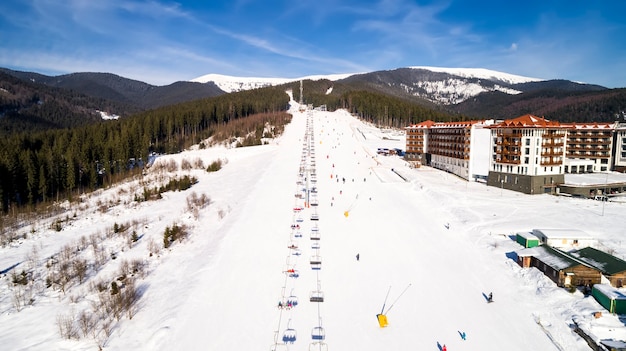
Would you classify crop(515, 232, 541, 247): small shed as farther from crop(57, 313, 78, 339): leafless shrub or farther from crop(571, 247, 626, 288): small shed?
crop(57, 313, 78, 339): leafless shrub

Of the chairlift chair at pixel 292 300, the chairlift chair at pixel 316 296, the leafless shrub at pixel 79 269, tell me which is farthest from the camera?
the leafless shrub at pixel 79 269

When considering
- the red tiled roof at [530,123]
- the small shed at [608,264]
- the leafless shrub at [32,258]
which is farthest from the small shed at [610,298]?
the leafless shrub at [32,258]

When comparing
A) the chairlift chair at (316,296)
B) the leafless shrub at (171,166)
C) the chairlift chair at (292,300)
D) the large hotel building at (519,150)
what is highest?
the large hotel building at (519,150)

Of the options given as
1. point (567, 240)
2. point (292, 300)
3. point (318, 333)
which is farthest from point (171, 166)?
point (567, 240)

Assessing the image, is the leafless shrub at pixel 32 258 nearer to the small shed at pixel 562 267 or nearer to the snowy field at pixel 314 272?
the snowy field at pixel 314 272

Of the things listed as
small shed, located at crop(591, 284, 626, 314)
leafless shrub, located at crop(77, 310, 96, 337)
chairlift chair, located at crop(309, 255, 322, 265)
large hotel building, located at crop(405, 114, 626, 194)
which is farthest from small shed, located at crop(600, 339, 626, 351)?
large hotel building, located at crop(405, 114, 626, 194)

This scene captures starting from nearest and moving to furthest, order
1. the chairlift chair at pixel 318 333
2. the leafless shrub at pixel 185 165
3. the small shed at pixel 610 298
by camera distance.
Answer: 1. the chairlift chair at pixel 318 333
2. the small shed at pixel 610 298
3. the leafless shrub at pixel 185 165
